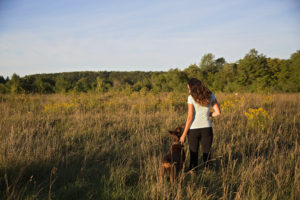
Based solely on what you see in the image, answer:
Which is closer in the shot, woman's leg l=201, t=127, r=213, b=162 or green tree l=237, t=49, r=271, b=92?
woman's leg l=201, t=127, r=213, b=162

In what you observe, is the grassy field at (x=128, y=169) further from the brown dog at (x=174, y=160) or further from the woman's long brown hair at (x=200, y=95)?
the woman's long brown hair at (x=200, y=95)

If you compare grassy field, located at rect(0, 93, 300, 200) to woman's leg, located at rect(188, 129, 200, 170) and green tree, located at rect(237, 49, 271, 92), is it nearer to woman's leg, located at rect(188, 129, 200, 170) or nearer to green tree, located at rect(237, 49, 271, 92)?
woman's leg, located at rect(188, 129, 200, 170)

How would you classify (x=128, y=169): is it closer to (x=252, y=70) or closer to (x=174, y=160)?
(x=174, y=160)

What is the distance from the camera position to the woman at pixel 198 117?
2766mm

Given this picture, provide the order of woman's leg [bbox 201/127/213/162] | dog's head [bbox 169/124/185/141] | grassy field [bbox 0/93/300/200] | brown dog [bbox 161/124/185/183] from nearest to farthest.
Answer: grassy field [bbox 0/93/300/200] < brown dog [bbox 161/124/185/183] < dog's head [bbox 169/124/185/141] < woman's leg [bbox 201/127/213/162]

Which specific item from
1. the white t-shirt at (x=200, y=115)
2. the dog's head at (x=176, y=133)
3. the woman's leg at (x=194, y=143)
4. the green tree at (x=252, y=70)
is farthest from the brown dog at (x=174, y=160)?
the green tree at (x=252, y=70)

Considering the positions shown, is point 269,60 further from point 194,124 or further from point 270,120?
point 194,124

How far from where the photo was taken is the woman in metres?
2.77

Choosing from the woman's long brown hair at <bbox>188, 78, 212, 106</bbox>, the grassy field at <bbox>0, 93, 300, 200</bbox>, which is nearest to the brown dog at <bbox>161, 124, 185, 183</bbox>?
the grassy field at <bbox>0, 93, 300, 200</bbox>

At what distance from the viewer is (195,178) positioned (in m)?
2.66

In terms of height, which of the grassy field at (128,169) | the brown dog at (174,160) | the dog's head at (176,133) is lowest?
the grassy field at (128,169)

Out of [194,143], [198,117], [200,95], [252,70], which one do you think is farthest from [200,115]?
[252,70]

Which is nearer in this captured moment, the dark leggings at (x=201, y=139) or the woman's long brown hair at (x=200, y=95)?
the woman's long brown hair at (x=200, y=95)

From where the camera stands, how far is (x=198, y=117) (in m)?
2.86
